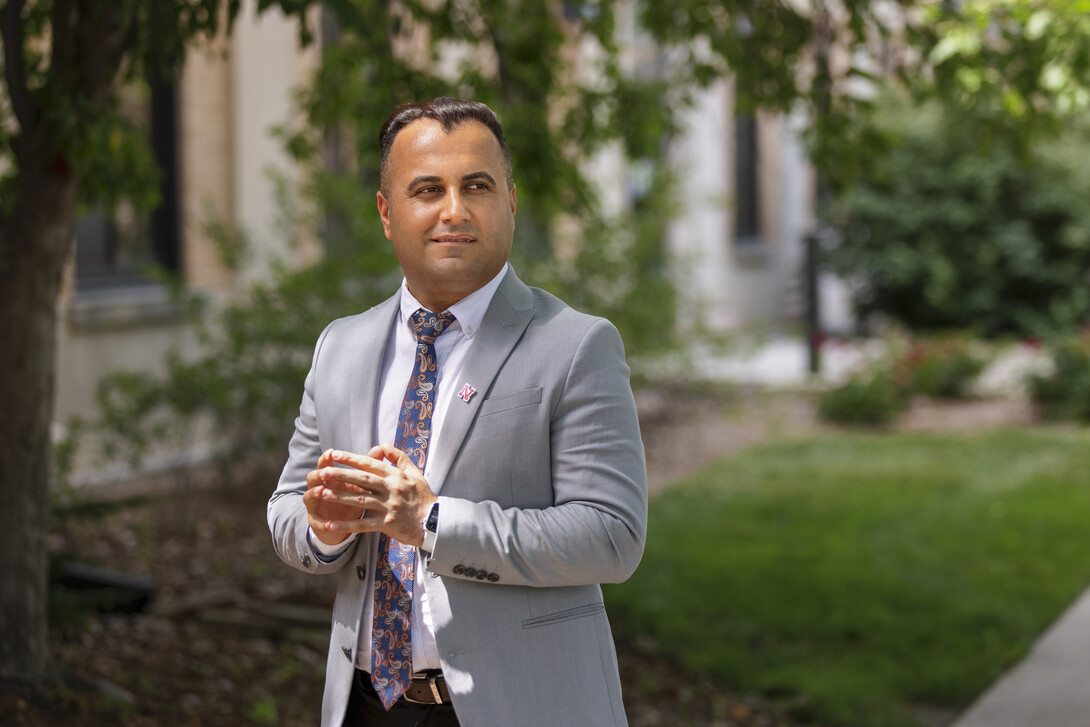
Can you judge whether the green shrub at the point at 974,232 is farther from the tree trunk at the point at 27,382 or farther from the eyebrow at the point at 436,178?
the eyebrow at the point at 436,178

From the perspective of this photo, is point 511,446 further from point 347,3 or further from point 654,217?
point 654,217

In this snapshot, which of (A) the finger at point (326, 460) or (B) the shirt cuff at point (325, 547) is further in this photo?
(B) the shirt cuff at point (325, 547)

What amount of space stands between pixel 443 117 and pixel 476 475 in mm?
601

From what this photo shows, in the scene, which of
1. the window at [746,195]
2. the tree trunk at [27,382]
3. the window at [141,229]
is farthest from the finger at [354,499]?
the window at [746,195]

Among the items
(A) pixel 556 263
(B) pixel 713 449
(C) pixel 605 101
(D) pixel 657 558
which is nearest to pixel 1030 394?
(B) pixel 713 449

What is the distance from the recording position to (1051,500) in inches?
333

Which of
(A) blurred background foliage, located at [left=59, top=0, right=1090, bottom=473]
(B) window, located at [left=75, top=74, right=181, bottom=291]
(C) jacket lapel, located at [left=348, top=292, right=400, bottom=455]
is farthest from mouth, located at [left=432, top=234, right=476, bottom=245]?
(B) window, located at [left=75, top=74, right=181, bottom=291]

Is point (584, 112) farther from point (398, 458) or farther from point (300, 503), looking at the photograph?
point (398, 458)

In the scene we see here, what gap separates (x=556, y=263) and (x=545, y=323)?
8460 mm

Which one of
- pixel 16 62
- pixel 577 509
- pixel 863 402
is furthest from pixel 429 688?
pixel 863 402

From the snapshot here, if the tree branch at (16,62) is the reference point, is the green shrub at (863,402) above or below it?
below

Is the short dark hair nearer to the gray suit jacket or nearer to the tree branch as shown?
the gray suit jacket

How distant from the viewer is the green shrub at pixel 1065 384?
455 inches

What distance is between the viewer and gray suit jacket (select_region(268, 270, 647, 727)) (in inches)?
77.4
